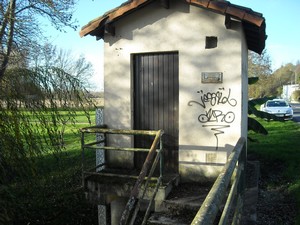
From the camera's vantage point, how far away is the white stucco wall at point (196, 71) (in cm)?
637

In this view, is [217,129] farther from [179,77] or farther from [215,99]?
[179,77]

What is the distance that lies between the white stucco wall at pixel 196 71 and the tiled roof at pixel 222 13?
307 mm

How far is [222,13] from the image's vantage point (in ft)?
20.2

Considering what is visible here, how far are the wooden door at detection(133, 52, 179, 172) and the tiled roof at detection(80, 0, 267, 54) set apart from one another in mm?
1022

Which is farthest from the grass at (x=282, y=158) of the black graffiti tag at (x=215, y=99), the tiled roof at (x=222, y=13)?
the tiled roof at (x=222, y=13)

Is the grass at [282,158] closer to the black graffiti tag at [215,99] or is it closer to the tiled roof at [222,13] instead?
the black graffiti tag at [215,99]

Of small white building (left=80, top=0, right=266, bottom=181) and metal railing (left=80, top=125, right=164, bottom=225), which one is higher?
small white building (left=80, top=0, right=266, bottom=181)

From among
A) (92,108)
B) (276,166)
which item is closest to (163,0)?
(92,108)

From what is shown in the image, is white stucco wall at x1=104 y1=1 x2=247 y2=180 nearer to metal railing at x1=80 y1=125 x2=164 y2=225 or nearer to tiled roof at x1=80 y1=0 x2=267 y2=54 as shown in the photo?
tiled roof at x1=80 y1=0 x2=267 y2=54

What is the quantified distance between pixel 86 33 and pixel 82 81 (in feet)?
12.7

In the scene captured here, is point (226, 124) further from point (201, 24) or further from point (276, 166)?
point (276, 166)

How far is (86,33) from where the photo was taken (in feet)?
22.8

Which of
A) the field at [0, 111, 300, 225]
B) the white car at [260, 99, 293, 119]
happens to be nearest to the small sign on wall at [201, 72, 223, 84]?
the field at [0, 111, 300, 225]

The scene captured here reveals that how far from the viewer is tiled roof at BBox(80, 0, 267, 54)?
19.2 ft
